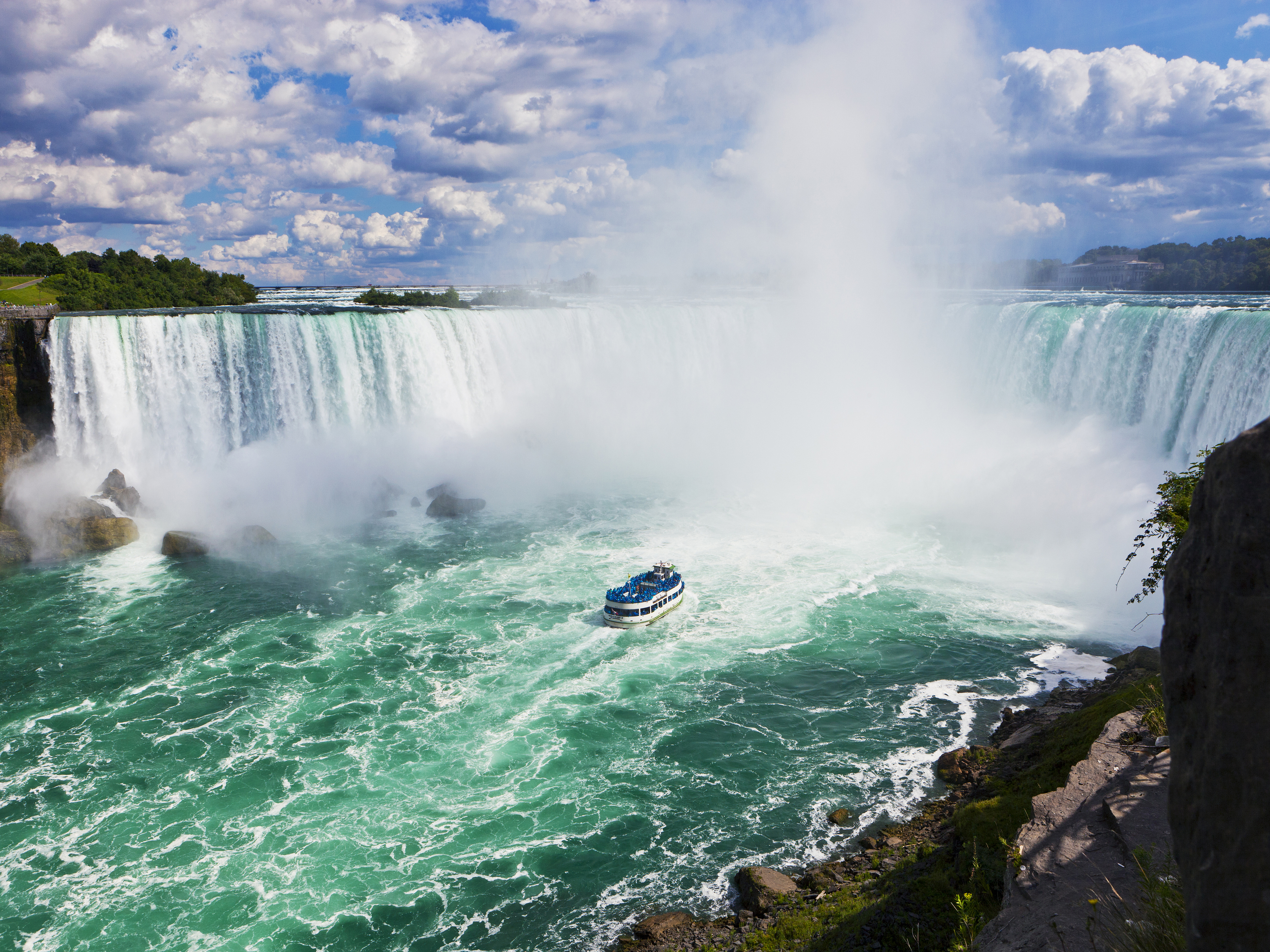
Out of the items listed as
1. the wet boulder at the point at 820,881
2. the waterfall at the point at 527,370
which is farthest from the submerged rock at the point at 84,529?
the wet boulder at the point at 820,881

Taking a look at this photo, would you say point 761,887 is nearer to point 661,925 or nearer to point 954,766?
point 661,925

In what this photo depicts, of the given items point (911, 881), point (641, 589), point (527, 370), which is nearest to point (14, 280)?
point (527, 370)

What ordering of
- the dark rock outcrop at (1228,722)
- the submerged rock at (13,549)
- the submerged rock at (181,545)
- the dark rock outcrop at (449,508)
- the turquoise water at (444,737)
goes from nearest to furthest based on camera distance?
the dark rock outcrop at (1228,722) < the turquoise water at (444,737) < the submerged rock at (13,549) < the submerged rock at (181,545) < the dark rock outcrop at (449,508)

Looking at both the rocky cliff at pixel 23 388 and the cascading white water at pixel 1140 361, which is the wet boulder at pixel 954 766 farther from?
the rocky cliff at pixel 23 388

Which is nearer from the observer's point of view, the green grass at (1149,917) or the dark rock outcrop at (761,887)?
the green grass at (1149,917)

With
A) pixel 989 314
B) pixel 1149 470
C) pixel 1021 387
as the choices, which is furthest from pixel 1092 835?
pixel 989 314

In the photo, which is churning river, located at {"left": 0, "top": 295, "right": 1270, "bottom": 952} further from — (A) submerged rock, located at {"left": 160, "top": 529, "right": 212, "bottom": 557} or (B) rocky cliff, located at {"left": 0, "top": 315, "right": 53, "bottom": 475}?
(B) rocky cliff, located at {"left": 0, "top": 315, "right": 53, "bottom": 475}
